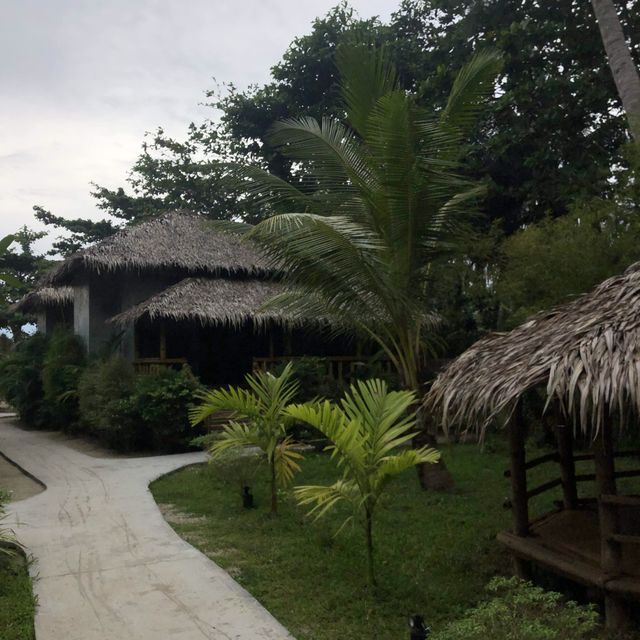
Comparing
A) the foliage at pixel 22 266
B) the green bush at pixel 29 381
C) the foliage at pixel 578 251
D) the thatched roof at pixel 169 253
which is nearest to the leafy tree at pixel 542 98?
the foliage at pixel 578 251

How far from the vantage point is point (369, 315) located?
27.4 feet

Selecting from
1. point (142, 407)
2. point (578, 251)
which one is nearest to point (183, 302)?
point (142, 407)

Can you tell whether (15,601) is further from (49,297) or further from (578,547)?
(49,297)

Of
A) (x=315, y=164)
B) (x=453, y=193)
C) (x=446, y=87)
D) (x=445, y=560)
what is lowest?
(x=445, y=560)

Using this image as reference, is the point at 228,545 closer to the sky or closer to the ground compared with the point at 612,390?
closer to the ground

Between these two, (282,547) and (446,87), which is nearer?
(282,547)

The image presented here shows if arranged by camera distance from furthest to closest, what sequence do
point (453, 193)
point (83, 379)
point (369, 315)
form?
point (83, 379)
point (369, 315)
point (453, 193)

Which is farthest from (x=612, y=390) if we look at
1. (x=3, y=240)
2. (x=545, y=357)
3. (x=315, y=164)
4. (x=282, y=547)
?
(x=3, y=240)

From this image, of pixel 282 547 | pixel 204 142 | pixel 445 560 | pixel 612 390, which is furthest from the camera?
pixel 204 142

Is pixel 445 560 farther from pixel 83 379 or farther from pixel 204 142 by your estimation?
pixel 204 142

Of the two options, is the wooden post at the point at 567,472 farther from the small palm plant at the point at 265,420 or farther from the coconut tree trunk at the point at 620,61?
the coconut tree trunk at the point at 620,61

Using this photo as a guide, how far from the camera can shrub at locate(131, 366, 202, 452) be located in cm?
1188

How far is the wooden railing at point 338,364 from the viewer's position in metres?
14.1

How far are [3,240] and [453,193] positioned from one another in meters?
6.35
